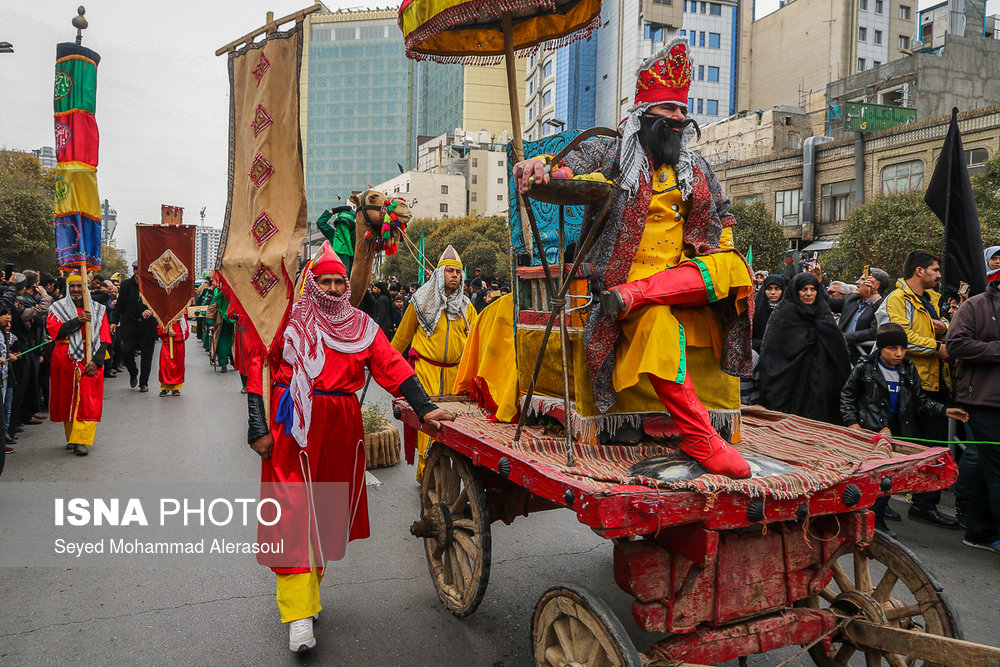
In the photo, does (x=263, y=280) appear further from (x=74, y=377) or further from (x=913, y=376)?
(x=74, y=377)

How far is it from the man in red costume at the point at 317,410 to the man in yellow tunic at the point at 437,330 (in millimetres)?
2976

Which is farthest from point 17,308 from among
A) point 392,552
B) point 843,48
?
point 843,48

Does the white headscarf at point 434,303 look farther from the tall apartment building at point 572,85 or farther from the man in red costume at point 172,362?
the tall apartment building at point 572,85

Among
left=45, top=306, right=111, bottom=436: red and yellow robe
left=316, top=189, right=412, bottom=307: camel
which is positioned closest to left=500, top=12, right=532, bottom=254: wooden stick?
left=316, top=189, right=412, bottom=307: camel

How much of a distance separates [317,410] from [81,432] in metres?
5.86

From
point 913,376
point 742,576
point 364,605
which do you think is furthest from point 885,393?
point 364,605

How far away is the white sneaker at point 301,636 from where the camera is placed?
3.63m

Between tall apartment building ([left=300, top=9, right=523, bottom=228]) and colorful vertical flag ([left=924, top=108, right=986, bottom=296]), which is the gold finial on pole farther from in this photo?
tall apartment building ([left=300, top=9, right=523, bottom=228])

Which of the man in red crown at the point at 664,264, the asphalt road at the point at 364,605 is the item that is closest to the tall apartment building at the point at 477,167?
the asphalt road at the point at 364,605

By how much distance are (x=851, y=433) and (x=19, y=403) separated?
9517 mm

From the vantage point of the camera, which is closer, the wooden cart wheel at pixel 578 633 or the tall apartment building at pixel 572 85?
the wooden cart wheel at pixel 578 633

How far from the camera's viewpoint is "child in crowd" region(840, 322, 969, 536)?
546cm

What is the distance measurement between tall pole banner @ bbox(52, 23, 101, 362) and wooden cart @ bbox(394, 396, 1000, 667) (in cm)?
557

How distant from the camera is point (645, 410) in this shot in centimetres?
365
